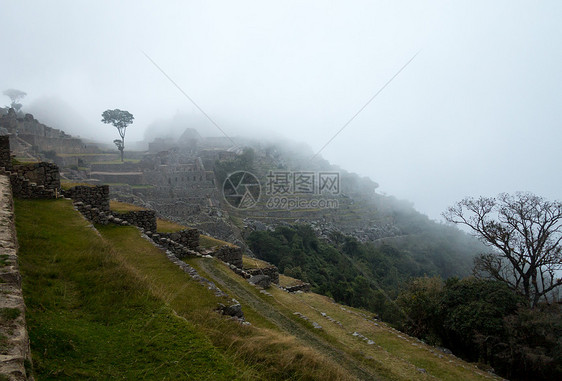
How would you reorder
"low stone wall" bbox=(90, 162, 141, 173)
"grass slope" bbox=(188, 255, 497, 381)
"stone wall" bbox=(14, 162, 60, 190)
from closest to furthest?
"grass slope" bbox=(188, 255, 497, 381)
"stone wall" bbox=(14, 162, 60, 190)
"low stone wall" bbox=(90, 162, 141, 173)

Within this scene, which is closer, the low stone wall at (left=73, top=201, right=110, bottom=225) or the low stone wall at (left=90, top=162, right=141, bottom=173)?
the low stone wall at (left=73, top=201, right=110, bottom=225)

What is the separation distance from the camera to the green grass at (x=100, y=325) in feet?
10.2

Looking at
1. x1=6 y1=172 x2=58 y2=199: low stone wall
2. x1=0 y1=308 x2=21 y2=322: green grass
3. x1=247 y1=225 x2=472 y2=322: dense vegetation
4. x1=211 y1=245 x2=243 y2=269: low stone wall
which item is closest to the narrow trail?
x1=211 y1=245 x2=243 y2=269: low stone wall

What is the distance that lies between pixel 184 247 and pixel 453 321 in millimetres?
11070

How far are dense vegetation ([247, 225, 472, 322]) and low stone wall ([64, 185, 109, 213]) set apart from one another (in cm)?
1618

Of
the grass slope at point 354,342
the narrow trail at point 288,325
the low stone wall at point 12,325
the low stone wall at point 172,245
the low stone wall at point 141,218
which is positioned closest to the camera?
the low stone wall at point 12,325

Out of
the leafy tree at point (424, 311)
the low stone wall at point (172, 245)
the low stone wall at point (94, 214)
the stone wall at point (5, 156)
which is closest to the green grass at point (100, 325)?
the low stone wall at point (94, 214)

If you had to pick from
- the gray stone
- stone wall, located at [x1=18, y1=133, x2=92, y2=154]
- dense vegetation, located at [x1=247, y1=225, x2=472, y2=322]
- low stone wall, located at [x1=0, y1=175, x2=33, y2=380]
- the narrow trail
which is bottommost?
dense vegetation, located at [x1=247, y1=225, x2=472, y2=322]

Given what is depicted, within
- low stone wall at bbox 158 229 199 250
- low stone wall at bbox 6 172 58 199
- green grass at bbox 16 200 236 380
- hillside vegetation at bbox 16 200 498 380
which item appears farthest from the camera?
low stone wall at bbox 158 229 199 250

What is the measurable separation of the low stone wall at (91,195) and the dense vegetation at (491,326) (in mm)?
13912

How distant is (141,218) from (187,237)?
66.9 inches

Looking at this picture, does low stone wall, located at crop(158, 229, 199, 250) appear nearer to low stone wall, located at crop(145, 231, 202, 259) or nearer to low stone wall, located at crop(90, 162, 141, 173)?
low stone wall, located at crop(145, 231, 202, 259)

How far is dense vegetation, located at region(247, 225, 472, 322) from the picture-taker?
25891mm

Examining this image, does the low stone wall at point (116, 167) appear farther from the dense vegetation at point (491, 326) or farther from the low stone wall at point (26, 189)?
the dense vegetation at point (491, 326)
